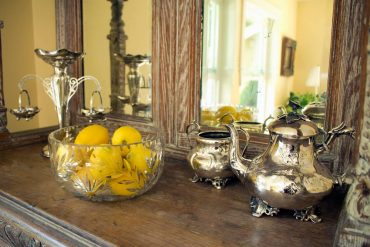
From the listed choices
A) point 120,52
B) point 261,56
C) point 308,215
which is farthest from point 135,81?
point 308,215

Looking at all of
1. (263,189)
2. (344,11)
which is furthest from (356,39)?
(263,189)

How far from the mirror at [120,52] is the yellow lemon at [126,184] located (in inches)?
13.2

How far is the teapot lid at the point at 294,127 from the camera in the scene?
0.48 metres

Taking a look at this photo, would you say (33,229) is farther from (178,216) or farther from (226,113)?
(226,113)

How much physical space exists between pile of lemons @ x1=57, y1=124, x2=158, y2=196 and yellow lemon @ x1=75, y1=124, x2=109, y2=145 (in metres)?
0.06

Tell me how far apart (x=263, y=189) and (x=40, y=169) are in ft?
1.67

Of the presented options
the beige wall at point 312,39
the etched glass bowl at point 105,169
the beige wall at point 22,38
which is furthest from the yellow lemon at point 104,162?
the beige wall at point 22,38

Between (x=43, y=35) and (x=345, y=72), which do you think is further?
(x=43, y=35)

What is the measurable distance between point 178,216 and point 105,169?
0.14 metres

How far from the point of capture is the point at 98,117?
0.86m

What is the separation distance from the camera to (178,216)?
0.52 m

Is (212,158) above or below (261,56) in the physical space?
below

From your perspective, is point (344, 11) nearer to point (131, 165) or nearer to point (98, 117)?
point (131, 165)

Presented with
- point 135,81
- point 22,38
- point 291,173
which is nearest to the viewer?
point 291,173
